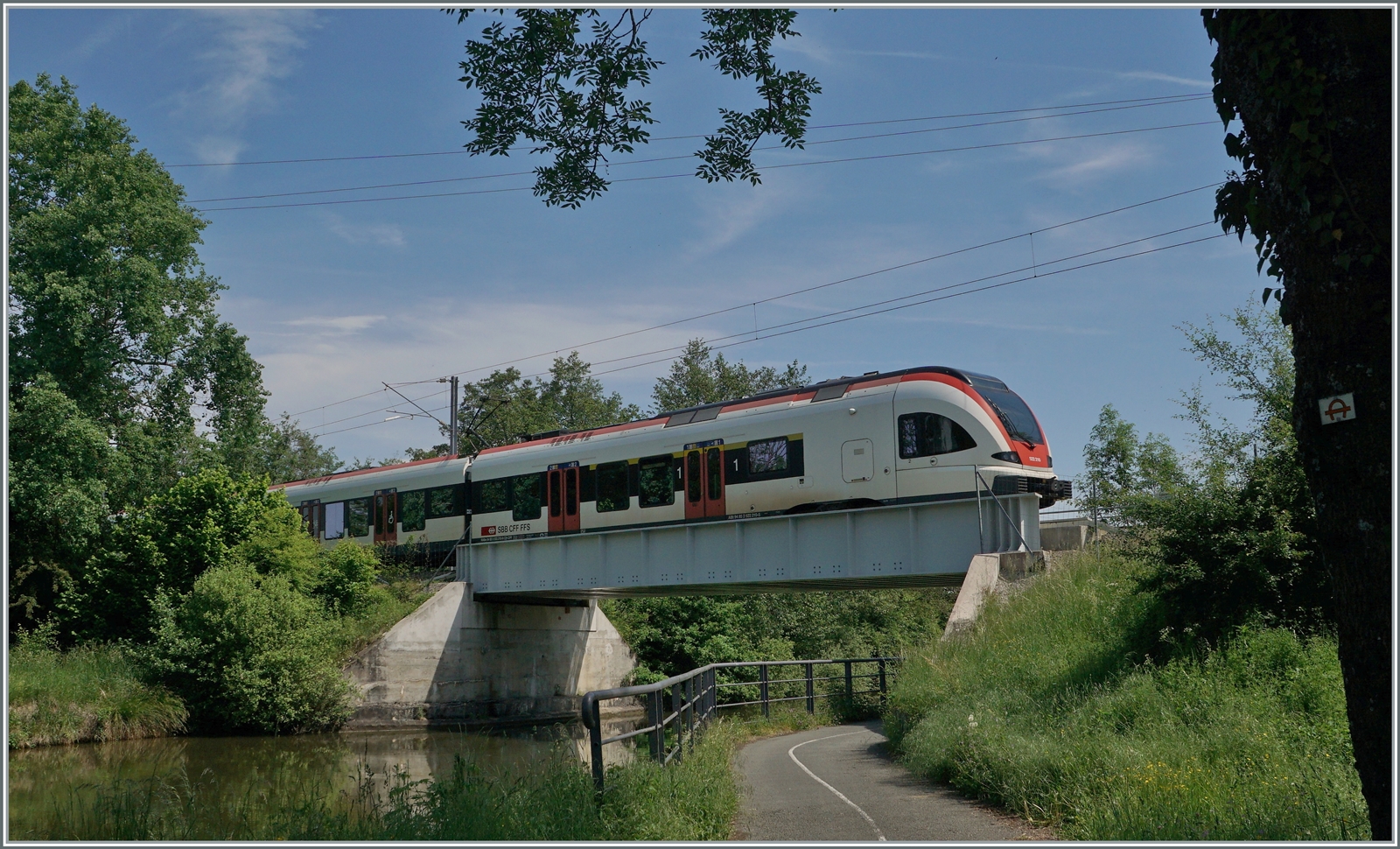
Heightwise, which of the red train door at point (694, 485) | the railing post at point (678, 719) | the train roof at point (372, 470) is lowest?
the railing post at point (678, 719)

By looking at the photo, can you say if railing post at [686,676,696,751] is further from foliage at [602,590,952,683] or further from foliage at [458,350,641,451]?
foliage at [458,350,641,451]

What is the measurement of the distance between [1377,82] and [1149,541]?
9.33 meters

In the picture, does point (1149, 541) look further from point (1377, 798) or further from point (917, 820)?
point (1377, 798)

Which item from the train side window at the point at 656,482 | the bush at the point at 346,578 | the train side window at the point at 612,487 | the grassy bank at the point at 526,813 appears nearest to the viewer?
the grassy bank at the point at 526,813

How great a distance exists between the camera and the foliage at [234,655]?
26.4 metres

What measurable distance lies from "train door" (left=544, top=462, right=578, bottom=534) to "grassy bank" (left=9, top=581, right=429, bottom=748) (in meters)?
6.96

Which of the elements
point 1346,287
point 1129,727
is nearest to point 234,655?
point 1129,727

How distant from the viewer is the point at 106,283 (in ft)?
96.0

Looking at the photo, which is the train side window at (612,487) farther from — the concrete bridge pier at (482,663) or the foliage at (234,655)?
the foliage at (234,655)

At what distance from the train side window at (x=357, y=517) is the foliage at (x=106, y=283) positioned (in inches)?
160

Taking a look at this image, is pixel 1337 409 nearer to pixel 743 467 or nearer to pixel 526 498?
pixel 743 467

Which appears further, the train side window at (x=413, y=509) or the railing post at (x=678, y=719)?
the train side window at (x=413, y=509)

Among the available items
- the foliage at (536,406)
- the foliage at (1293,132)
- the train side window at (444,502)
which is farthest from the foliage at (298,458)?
the foliage at (1293,132)

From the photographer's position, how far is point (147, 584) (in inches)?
1166
